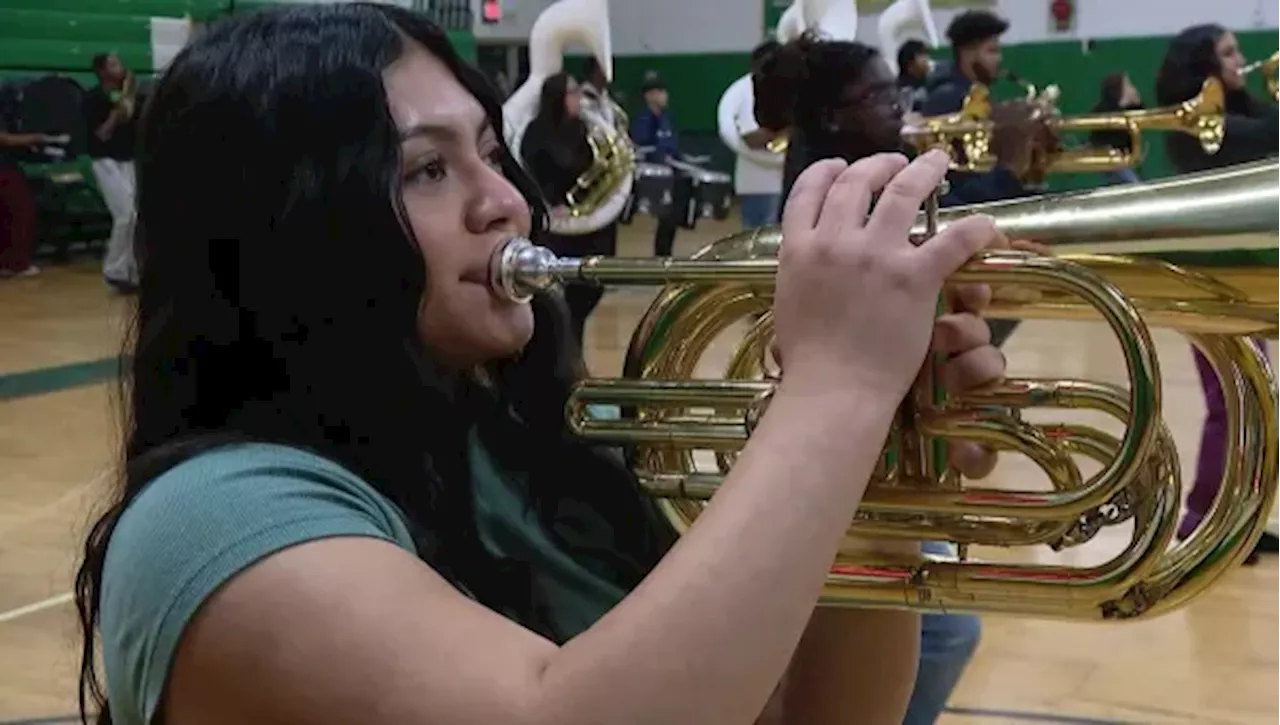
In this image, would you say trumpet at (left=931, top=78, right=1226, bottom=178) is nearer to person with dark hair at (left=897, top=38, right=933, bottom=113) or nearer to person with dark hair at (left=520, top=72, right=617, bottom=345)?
person with dark hair at (left=520, top=72, right=617, bottom=345)

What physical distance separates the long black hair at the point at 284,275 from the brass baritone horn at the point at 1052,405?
127 mm

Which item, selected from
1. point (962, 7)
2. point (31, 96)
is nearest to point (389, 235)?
point (31, 96)

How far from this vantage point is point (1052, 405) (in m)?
1.12

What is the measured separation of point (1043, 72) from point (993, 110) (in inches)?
249

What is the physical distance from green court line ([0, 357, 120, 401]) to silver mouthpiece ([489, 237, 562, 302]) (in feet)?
13.6

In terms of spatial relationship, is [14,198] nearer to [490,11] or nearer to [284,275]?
[490,11]

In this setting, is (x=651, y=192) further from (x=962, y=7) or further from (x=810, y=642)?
(x=810, y=642)

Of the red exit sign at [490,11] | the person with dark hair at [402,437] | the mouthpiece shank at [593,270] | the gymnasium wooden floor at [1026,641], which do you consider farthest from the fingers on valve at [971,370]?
the red exit sign at [490,11]

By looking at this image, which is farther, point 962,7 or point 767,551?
point 962,7

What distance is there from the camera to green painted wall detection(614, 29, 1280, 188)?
933 centimetres

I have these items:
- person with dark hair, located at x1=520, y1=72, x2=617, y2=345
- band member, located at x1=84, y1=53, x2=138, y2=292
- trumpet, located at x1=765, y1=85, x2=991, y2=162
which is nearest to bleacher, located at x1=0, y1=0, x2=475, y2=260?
band member, located at x1=84, y1=53, x2=138, y2=292

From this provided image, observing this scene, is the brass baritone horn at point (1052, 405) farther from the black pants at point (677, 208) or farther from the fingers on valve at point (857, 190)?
the black pants at point (677, 208)

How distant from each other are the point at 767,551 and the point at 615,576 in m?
0.35

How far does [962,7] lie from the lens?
1031 centimetres
